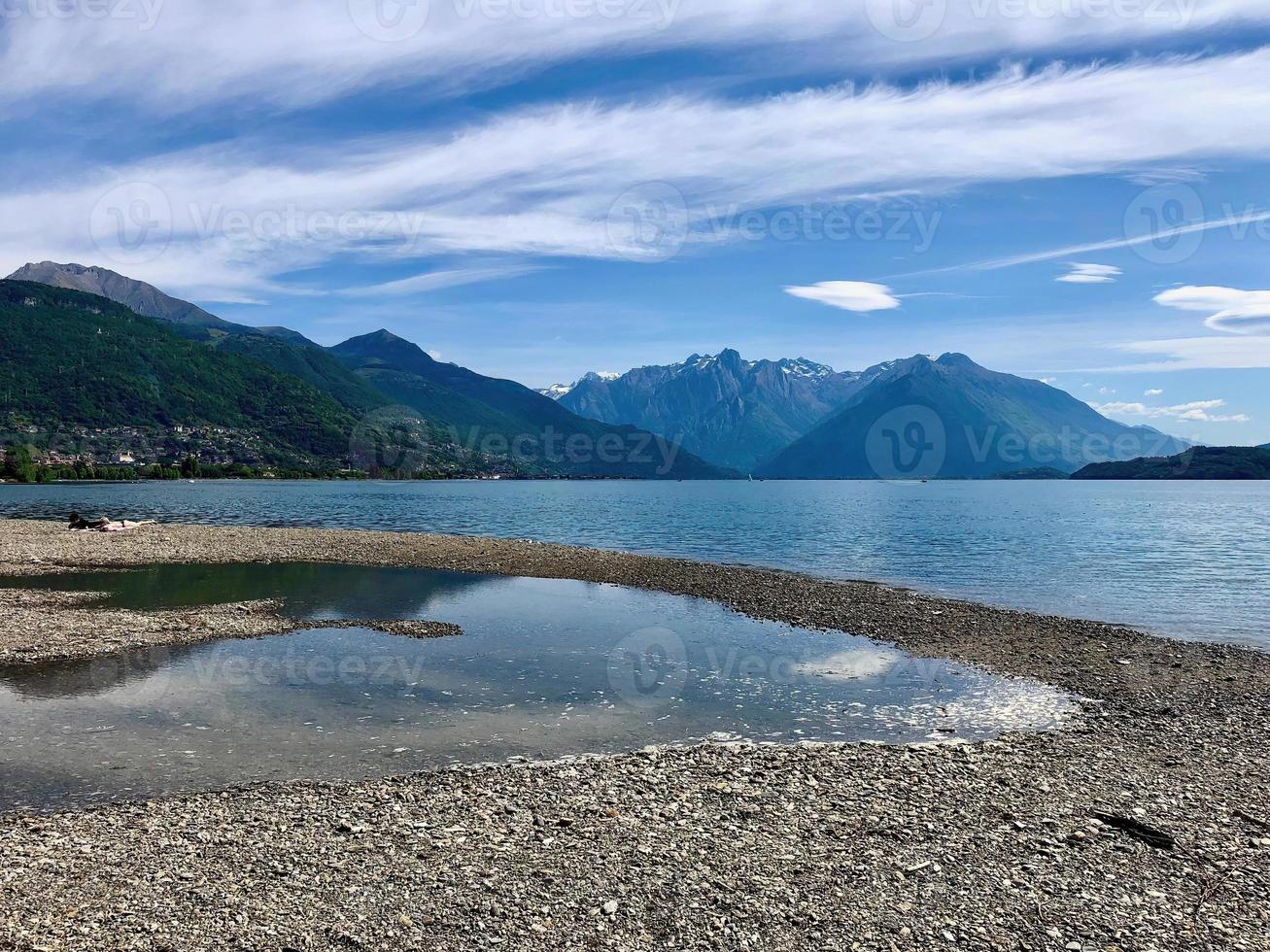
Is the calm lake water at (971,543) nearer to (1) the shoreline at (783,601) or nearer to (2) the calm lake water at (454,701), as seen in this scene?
(1) the shoreline at (783,601)

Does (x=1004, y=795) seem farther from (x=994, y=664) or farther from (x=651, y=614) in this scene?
(x=651, y=614)

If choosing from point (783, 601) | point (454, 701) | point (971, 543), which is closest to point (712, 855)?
point (454, 701)

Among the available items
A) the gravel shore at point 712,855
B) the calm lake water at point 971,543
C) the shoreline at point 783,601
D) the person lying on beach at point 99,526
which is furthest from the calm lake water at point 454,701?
the person lying on beach at point 99,526

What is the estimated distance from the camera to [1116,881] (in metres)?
12.4

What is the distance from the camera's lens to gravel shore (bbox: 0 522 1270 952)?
10.7 m

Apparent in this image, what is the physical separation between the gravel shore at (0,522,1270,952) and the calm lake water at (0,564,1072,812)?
1.71 metres

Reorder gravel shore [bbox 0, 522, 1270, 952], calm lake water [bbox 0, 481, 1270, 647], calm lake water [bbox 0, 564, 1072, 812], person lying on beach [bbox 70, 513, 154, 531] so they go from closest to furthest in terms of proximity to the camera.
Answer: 1. gravel shore [bbox 0, 522, 1270, 952]
2. calm lake water [bbox 0, 564, 1072, 812]
3. calm lake water [bbox 0, 481, 1270, 647]
4. person lying on beach [bbox 70, 513, 154, 531]

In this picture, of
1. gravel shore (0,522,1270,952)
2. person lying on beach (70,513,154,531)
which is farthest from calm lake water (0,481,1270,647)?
gravel shore (0,522,1270,952)

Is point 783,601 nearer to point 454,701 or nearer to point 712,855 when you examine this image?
point 454,701

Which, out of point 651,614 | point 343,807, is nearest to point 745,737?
point 343,807

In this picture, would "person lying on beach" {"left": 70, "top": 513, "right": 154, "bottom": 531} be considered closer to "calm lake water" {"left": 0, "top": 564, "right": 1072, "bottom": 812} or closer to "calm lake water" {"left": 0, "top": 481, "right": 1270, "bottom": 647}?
"calm lake water" {"left": 0, "top": 481, "right": 1270, "bottom": 647}

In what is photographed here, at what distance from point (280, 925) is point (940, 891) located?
31.0 ft

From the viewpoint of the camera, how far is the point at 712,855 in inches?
513

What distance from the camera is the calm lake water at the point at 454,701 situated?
17.6m
